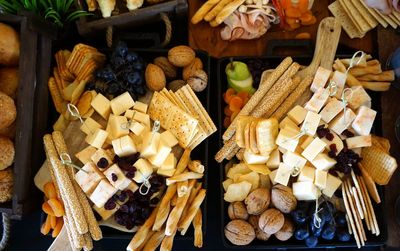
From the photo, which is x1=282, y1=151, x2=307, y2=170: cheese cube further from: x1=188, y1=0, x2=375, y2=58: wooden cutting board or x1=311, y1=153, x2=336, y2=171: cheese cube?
x1=188, y1=0, x2=375, y2=58: wooden cutting board

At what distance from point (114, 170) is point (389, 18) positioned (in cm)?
85

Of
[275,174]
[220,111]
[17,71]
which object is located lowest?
[275,174]

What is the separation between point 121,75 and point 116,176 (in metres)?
0.26

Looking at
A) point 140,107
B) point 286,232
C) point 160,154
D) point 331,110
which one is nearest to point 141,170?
point 160,154

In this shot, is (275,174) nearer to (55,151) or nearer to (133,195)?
(133,195)

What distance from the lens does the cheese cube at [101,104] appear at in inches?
47.3

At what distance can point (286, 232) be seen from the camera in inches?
45.4

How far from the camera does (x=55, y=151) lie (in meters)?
1.17

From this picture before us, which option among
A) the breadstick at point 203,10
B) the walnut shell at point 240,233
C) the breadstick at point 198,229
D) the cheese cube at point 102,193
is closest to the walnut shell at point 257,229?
the walnut shell at point 240,233

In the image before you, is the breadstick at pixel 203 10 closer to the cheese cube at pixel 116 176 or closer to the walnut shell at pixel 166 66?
the walnut shell at pixel 166 66

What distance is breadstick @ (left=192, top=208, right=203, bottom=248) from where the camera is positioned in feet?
3.79

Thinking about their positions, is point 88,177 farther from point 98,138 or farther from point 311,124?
point 311,124

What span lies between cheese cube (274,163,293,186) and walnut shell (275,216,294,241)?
98 mm

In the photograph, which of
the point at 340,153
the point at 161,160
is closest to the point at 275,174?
the point at 340,153
